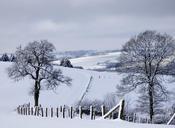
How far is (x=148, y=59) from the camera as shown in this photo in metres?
42.8

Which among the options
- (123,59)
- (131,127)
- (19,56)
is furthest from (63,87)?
(131,127)

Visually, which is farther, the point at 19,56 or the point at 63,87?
the point at 63,87

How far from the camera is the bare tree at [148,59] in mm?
42875

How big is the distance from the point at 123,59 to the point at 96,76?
44.5 meters

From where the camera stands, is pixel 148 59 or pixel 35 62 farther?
pixel 35 62

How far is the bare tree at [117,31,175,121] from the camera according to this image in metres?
42.9

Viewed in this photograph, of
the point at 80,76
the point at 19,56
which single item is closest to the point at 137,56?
the point at 19,56

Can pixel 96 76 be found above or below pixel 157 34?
below

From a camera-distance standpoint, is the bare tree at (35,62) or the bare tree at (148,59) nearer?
the bare tree at (148,59)

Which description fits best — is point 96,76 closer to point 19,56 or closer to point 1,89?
point 1,89

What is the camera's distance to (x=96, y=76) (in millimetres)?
88562

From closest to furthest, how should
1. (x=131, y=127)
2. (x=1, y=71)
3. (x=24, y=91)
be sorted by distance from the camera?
(x=131, y=127) < (x=24, y=91) < (x=1, y=71)

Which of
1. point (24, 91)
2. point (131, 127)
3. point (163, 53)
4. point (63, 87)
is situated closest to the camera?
point (131, 127)

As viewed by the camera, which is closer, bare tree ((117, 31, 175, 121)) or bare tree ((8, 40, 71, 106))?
A: bare tree ((117, 31, 175, 121))
